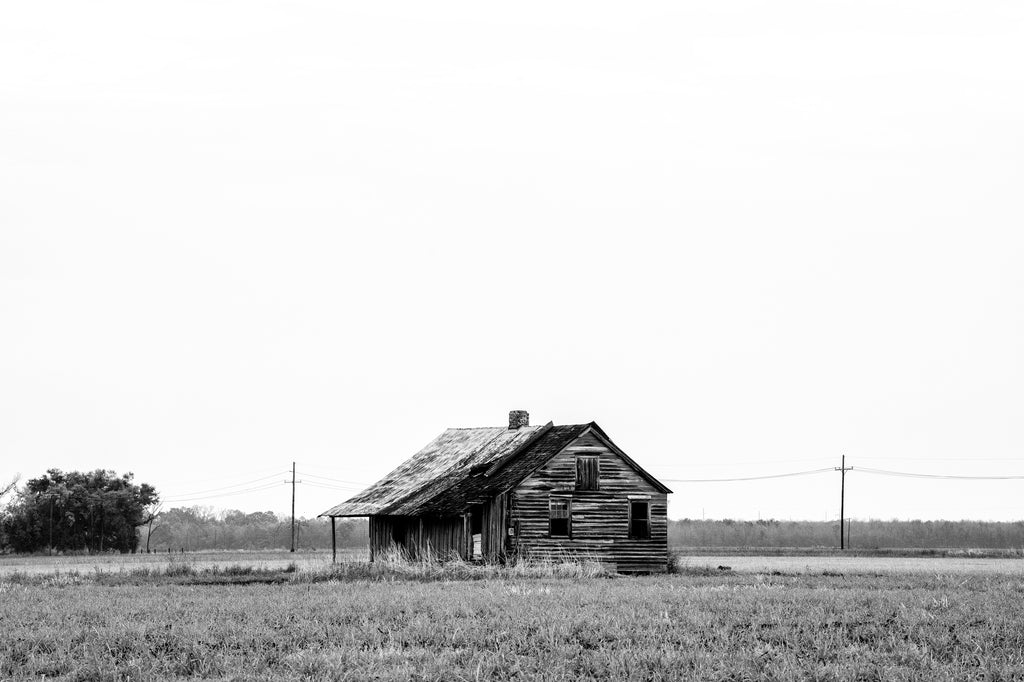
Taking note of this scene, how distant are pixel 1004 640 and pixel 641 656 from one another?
5258mm

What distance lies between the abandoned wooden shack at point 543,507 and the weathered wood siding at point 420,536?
5cm

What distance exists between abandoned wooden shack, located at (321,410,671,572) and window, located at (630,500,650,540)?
0.12ft

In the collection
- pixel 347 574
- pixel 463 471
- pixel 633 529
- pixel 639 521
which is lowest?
pixel 347 574

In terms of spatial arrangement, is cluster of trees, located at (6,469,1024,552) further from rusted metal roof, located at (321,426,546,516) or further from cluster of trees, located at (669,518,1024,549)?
rusted metal roof, located at (321,426,546,516)

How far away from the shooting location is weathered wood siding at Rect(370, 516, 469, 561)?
44.5 metres

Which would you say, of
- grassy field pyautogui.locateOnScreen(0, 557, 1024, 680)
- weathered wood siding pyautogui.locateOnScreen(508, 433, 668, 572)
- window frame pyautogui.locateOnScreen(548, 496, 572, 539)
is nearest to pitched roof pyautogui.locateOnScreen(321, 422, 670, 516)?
weathered wood siding pyautogui.locateOnScreen(508, 433, 668, 572)

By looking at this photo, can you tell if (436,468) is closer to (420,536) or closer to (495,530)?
(420,536)

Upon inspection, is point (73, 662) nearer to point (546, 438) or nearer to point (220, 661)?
point (220, 661)

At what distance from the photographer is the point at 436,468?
50.8 meters

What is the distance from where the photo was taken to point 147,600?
79.4ft

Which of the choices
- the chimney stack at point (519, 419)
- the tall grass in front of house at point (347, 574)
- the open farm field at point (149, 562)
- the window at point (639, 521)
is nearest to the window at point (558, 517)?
the tall grass in front of house at point (347, 574)

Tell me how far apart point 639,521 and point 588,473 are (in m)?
2.74

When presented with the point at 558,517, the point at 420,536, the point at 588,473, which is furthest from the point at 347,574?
the point at 588,473

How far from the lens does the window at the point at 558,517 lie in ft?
145
